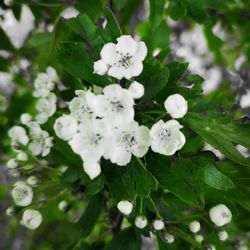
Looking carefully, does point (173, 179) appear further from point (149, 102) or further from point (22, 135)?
point (22, 135)

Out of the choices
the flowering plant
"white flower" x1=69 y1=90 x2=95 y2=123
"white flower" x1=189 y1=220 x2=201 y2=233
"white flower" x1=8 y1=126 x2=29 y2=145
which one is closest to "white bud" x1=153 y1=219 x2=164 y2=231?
the flowering plant

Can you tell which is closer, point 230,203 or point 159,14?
point 230,203

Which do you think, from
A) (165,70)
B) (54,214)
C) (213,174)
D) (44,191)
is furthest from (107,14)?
(54,214)

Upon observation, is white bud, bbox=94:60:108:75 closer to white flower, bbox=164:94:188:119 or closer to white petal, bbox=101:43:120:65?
white petal, bbox=101:43:120:65

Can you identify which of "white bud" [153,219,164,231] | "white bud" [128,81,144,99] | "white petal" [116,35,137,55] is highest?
"white petal" [116,35,137,55]

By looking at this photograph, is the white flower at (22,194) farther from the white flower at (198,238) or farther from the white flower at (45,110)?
the white flower at (198,238)

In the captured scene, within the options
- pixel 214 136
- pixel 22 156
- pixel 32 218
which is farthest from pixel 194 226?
pixel 22 156

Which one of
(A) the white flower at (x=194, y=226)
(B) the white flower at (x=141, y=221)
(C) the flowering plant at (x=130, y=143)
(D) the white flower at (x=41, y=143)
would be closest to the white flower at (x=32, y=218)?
(C) the flowering plant at (x=130, y=143)

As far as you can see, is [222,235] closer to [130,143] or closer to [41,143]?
[130,143]
